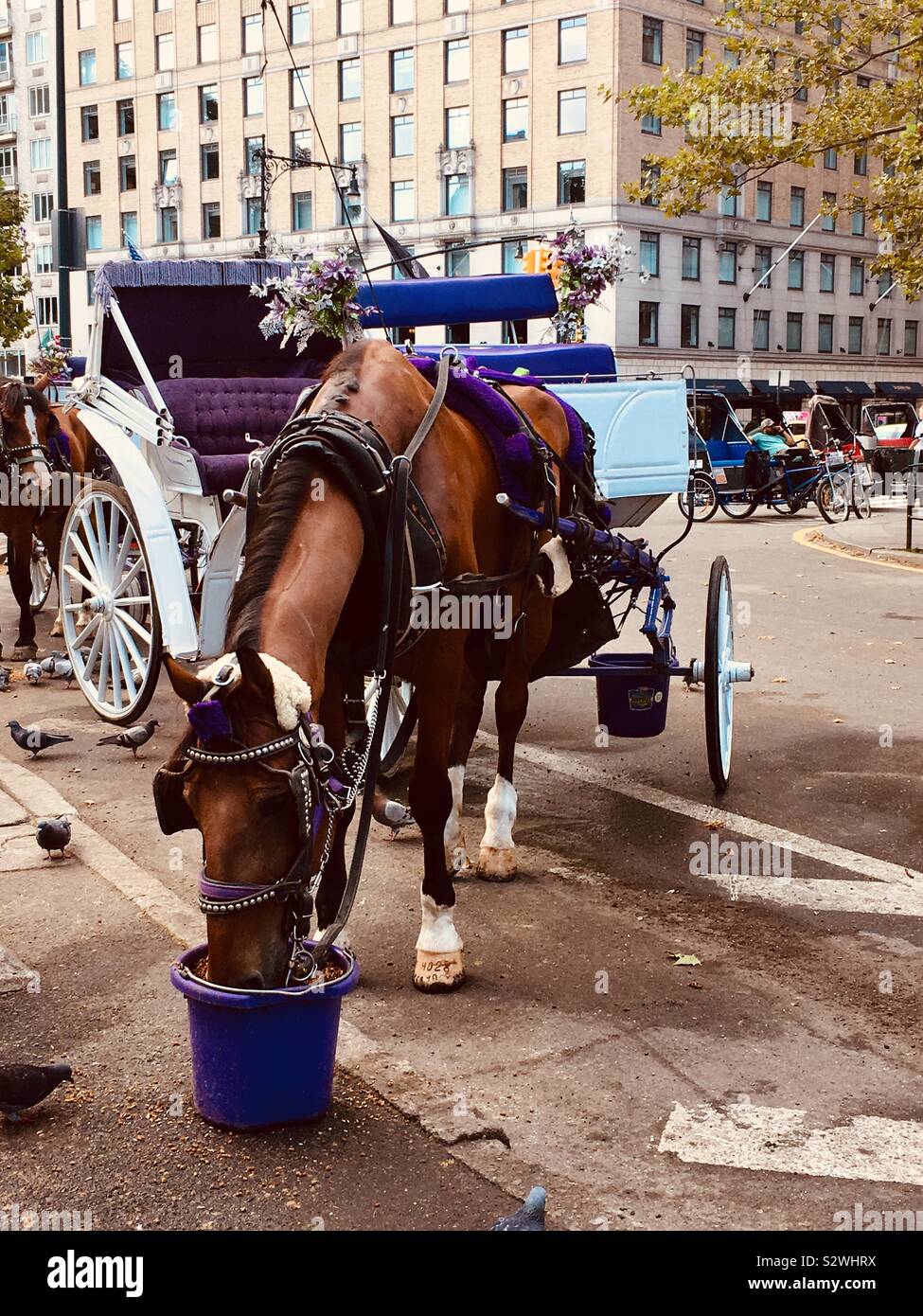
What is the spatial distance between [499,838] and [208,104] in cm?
6381

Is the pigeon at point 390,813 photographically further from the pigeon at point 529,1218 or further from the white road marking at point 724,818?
the pigeon at point 529,1218

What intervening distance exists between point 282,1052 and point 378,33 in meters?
58.6

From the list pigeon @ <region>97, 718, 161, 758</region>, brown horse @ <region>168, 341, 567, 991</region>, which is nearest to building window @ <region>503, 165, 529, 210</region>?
pigeon @ <region>97, 718, 161, 758</region>

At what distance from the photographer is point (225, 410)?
937 cm

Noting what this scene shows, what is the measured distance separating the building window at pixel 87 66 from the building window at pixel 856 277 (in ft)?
126

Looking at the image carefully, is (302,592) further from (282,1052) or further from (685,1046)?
(685,1046)

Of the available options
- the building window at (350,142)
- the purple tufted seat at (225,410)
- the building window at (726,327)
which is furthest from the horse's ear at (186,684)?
the building window at (726,327)

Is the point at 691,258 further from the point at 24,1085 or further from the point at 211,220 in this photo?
the point at 24,1085

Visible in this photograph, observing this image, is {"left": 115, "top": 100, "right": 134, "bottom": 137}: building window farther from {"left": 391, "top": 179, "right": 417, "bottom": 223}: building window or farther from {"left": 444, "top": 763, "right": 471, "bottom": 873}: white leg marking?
{"left": 444, "top": 763, "right": 471, "bottom": 873}: white leg marking

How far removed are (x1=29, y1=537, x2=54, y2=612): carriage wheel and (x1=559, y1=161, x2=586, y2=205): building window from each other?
147 ft

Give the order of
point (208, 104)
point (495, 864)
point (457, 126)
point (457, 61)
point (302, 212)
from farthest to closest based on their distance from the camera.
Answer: point (208, 104) → point (302, 212) → point (457, 126) → point (457, 61) → point (495, 864)

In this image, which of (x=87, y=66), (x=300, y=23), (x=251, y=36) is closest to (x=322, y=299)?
(x=300, y=23)

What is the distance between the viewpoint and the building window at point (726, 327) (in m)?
59.4
